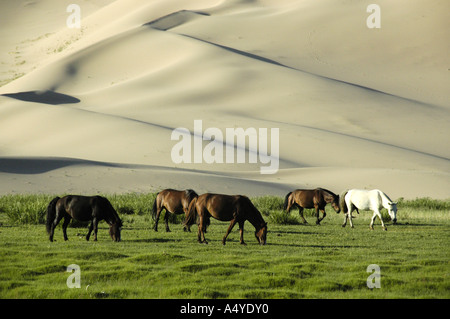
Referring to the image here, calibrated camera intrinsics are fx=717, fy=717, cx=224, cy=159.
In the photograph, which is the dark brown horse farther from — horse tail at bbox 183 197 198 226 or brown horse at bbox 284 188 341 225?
brown horse at bbox 284 188 341 225

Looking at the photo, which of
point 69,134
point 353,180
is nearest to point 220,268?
point 353,180

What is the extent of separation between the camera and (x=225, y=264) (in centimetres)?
1412

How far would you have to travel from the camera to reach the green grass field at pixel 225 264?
11883 millimetres

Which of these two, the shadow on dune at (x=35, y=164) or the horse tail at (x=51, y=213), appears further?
the shadow on dune at (x=35, y=164)

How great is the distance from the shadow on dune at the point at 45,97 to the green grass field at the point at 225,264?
66938 mm

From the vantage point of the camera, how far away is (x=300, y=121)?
76.6 metres

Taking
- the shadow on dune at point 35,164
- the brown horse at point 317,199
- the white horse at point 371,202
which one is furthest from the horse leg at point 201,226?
the shadow on dune at point 35,164

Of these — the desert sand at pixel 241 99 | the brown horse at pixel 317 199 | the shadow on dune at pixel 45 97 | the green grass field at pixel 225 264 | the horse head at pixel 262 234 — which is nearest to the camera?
the green grass field at pixel 225 264

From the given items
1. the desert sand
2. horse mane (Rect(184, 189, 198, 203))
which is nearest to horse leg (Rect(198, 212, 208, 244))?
horse mane (Rect(184, 189, 198, 203))

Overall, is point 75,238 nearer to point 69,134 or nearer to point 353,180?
point 353,180

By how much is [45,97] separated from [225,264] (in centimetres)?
7712

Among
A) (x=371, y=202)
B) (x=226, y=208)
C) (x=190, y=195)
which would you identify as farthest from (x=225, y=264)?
(x=371, y=202)

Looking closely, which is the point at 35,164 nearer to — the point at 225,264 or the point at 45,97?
the point at 45,97

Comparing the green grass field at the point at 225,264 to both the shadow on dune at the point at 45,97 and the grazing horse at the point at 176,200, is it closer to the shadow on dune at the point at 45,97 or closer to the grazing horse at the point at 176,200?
the grazing horse at the point at 176,200
